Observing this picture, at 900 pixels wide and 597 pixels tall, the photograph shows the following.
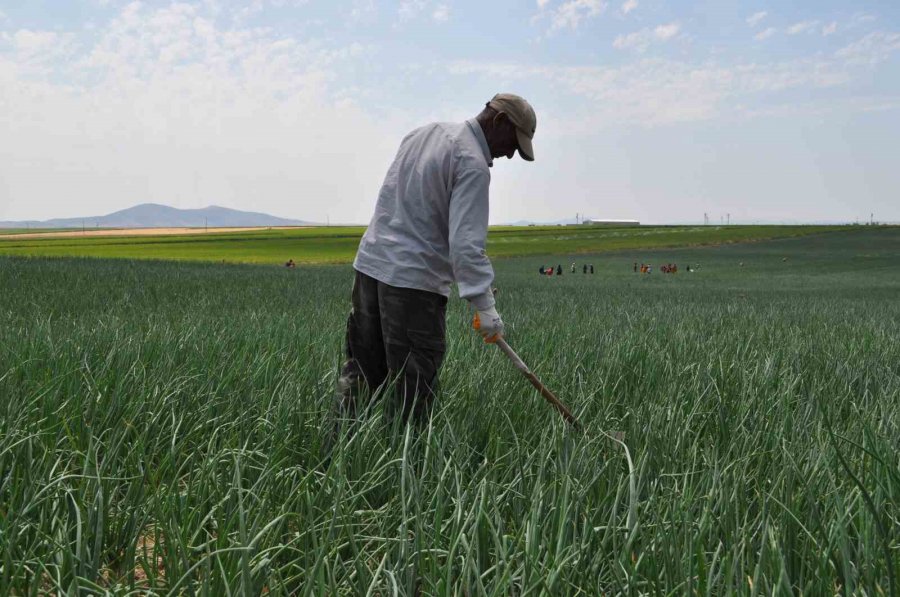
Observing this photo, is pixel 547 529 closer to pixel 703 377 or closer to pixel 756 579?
pixel 756 579

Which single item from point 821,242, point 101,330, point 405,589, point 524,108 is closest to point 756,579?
point 405,589

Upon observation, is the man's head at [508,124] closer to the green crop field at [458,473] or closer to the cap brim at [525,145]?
the cap brim at [525,145]

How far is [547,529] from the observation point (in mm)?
1749

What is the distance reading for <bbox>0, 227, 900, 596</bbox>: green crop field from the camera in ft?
4.82

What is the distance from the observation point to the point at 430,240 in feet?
9.89

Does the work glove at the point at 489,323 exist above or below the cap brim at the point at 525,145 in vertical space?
below

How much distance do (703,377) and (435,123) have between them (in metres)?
2.02

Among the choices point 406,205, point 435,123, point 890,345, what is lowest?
point 890,345

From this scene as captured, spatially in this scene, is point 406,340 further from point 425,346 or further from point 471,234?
point 471,234

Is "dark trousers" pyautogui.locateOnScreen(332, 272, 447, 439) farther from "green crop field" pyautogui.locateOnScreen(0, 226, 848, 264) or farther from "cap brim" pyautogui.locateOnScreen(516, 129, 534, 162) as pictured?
"green crop field" pyautogui.locateOnScreen(0, 226, 848, 264)

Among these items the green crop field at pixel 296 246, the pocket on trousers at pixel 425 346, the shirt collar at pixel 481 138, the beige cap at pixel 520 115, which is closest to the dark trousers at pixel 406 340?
the pocket on trousers at pixel 425 346

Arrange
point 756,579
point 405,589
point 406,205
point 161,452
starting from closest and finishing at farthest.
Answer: point 756,579, point 405,589, point 161,452, point 406,205

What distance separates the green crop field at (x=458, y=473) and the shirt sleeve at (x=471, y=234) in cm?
54

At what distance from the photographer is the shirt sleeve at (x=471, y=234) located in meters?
2.75
